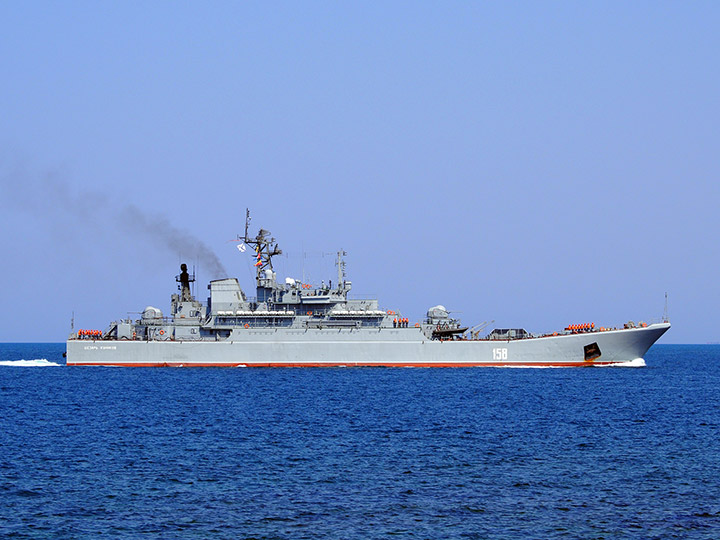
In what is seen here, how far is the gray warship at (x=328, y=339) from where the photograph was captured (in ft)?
181

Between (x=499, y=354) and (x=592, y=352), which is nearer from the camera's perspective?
(x=499, y=354)

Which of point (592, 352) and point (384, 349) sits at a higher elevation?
point (384, 349)

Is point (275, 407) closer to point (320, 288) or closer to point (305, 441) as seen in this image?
point (305, 441)

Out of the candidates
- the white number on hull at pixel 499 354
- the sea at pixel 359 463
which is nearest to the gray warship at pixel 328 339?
the white number on hull at pixel 499 354

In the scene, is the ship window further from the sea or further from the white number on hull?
the sea

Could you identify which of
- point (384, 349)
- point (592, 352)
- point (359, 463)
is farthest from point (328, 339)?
point (359, 463)

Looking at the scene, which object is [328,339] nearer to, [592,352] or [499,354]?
[499,354]

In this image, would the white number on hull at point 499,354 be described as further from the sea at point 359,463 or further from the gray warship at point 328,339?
the sea at point 359,463

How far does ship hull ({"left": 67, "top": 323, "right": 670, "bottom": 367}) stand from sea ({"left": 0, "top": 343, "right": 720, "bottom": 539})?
10844mm

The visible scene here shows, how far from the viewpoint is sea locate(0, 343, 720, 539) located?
17172 mm

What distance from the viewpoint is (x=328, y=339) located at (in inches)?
2188

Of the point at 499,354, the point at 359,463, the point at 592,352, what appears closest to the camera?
the point at 359,463

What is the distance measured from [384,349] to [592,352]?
46.9 ft

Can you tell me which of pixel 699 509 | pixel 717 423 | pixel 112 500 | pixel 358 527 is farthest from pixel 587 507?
pixel 717 423
